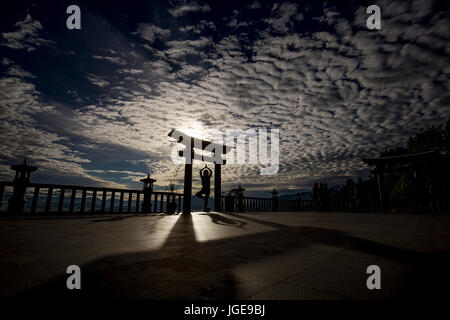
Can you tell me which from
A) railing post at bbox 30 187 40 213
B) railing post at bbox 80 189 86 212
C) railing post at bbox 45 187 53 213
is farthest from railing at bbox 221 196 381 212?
railing post at bbox 30 187 40 213

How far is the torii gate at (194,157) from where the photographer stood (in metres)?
10.2

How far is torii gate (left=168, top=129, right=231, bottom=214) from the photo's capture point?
33.6ft

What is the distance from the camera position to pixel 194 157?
11039mm

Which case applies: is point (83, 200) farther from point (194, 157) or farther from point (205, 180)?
point (194, 157)

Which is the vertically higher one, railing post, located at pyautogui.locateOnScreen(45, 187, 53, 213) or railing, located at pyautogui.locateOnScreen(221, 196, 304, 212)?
railing post, located at pyautogui.locateOnScreen(45, 187, 53, 213)

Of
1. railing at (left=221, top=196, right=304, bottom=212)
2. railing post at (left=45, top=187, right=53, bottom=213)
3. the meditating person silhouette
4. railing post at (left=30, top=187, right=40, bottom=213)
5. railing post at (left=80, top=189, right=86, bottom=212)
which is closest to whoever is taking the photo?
railing post at (left=30, top=187, right=40, bottom=213)

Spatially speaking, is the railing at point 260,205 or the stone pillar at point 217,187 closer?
the stone pillar at point 217,187

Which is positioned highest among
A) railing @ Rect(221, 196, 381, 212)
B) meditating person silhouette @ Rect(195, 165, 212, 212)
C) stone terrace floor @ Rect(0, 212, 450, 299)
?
meditating person silhouette @ Rect(195, 165, 212, 212)

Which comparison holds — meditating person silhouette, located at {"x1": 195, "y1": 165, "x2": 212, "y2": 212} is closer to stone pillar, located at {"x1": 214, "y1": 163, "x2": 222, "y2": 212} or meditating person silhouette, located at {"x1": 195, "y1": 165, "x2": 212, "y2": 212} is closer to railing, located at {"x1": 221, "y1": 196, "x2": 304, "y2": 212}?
stone pillar, located at {"x1": 214, "y1": 163, "x2": 222, "y2": 212}

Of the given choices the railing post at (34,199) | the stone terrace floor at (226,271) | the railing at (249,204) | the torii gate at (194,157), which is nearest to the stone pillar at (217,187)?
the torii gate at (194,157)

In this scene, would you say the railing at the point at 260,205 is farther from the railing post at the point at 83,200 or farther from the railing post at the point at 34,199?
the railing post at the point at 34,199

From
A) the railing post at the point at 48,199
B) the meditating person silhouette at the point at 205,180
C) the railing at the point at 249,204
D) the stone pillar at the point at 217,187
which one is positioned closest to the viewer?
the railing post at the point at 48,199
